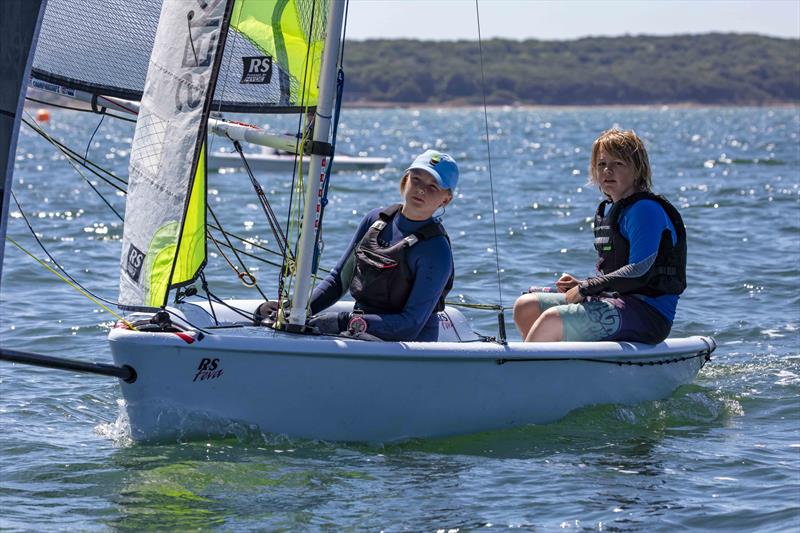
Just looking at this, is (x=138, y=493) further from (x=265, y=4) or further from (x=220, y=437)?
(x=265, y=4)

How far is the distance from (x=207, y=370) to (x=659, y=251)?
86.7 inches

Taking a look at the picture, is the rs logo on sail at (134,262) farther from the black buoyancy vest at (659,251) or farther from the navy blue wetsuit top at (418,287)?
the black buoyancy vest at (659,251)

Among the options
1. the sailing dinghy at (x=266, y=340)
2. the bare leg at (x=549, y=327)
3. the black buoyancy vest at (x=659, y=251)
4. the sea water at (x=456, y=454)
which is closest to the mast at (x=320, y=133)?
the sailing dinghy at (x=266, y=340)

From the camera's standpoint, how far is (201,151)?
4.88 meters

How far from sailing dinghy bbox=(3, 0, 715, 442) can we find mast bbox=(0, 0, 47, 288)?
1.61ft

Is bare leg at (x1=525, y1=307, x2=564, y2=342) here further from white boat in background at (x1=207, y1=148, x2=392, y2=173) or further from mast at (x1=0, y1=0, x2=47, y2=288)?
white boat in background at (x1=207, y1=148, x2=392, y2=173)

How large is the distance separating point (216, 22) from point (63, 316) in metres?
4.06

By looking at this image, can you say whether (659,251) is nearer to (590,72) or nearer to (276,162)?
(276,162)

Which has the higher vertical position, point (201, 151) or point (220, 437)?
point (201, 151)

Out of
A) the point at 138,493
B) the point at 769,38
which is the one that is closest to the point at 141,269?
the point at 138,493

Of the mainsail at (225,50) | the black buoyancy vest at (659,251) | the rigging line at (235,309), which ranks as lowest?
the rigging line at (235,309)

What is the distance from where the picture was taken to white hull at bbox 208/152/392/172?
2183 centimetres

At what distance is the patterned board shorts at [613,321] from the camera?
5.79 meters

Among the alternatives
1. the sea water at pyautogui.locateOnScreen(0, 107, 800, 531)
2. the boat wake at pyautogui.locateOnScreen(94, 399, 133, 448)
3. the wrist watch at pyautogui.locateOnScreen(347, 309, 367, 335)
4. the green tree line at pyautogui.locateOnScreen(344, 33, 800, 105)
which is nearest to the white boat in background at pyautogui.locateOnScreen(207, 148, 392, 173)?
the sea water at pyautogui.locateOnScreen(0, 107, 800, 531)
